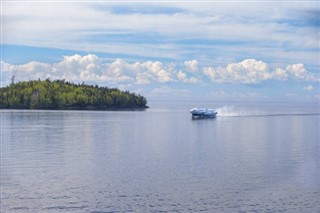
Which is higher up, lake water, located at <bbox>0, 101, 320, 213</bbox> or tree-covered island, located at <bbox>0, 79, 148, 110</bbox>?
tree-covered island, located at <bbox>0, 79, 148, 110</bbox>

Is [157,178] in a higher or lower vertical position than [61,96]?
lower

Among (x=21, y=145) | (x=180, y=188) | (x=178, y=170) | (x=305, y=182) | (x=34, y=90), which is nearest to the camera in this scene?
(x=180, y=188)

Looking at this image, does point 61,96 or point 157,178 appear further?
point 61,96

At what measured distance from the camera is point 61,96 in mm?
127875

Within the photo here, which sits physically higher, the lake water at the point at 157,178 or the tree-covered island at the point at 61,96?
the tree-covered island at the point at 61,96

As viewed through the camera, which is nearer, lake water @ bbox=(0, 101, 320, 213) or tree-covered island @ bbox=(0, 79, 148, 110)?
lake water @ bbox=(0, 101, 320, 213)

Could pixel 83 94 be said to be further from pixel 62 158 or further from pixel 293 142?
pixel 62 158

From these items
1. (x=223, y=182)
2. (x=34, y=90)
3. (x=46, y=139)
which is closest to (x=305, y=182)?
(x=223, y=182)

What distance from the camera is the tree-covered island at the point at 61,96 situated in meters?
125

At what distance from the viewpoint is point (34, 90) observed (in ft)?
420

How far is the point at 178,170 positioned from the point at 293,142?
1996cm

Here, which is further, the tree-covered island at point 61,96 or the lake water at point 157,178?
the tree-covered island at point 61,96

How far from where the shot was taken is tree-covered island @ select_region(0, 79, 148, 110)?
409ft

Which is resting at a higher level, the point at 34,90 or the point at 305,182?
the point at 34,90
